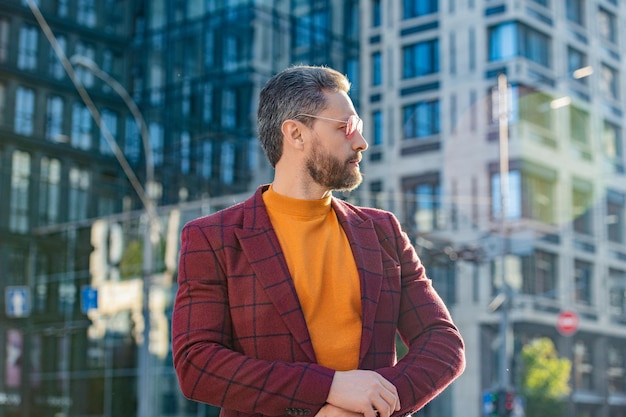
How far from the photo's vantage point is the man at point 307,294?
6.56 ft

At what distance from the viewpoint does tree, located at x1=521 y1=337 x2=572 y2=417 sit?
954 inches

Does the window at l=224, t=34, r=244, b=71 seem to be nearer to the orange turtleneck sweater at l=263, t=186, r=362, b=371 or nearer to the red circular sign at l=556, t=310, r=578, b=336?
the red circular sign at l=556, t=310, r=578, b=336

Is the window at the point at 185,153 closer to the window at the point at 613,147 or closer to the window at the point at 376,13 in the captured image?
the window at the point at 376,13

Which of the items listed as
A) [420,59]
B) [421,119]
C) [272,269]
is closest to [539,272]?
[421,119]

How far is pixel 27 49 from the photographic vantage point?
28.1 meters

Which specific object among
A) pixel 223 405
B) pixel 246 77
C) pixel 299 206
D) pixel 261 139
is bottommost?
pixel 223 405

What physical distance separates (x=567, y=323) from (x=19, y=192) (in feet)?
44.2

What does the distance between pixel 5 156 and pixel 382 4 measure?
35.9 ft

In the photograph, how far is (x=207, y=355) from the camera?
2.03 metres

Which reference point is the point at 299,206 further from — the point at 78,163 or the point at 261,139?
the point at 78,163

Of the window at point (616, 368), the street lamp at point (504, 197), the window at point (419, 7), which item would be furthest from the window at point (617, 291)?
the window at point (419, 7)

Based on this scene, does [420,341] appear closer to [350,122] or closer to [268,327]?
[268,327]

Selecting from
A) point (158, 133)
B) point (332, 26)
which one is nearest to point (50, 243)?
point (158, 133)

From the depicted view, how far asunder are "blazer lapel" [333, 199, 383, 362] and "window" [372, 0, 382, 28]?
63.8 ft
